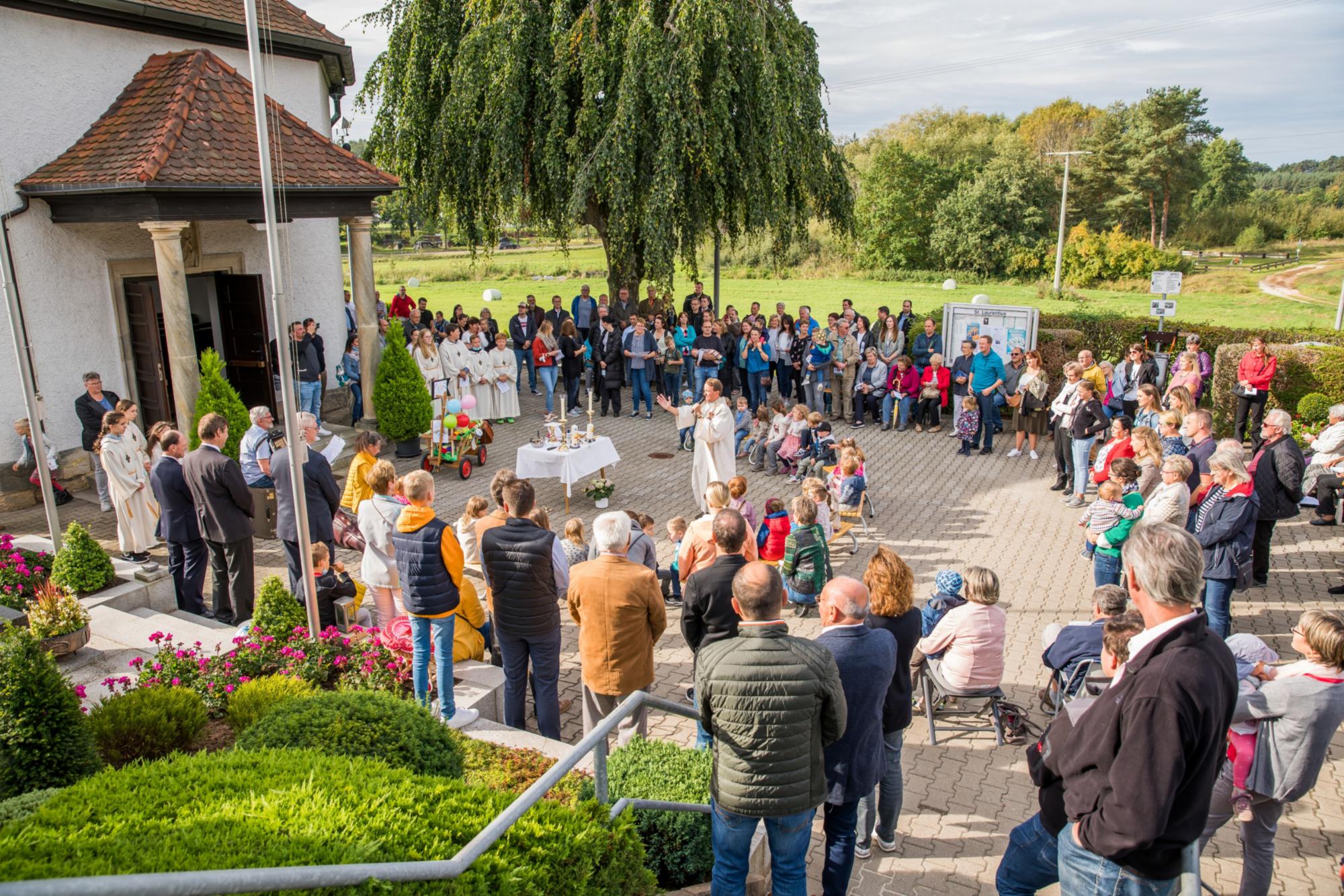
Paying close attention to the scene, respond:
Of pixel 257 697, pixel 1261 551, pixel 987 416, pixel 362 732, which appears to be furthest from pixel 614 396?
pixel 362 732

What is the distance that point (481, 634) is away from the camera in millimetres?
7293

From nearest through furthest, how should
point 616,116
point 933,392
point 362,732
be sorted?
point 362,732
point 933,392
point 616,116

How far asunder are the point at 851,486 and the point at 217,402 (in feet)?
25.0

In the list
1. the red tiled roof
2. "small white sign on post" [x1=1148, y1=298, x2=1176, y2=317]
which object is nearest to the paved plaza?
"small white sign on post" [x1=1148, y1=298, x2=1176, y2=317]

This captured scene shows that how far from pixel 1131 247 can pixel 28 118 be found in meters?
46.7

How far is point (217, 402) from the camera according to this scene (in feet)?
36.0

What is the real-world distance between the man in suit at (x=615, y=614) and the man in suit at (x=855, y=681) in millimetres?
1525

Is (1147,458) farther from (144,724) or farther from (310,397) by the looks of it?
(310,397)

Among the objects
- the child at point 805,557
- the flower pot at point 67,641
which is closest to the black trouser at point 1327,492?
the child at point 805,557

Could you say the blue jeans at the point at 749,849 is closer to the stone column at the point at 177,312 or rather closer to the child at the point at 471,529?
the child at the point at 471,529

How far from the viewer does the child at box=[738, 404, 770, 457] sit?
13.8 metres

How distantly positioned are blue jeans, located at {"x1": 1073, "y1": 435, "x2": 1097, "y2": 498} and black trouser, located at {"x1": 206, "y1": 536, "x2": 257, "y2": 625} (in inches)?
392

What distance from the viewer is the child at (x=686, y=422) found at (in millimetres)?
13961

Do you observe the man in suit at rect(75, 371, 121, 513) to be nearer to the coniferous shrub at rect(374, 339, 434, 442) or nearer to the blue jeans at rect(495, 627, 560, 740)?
the coniferous shrub at rect(374, 339, 434, 442)
